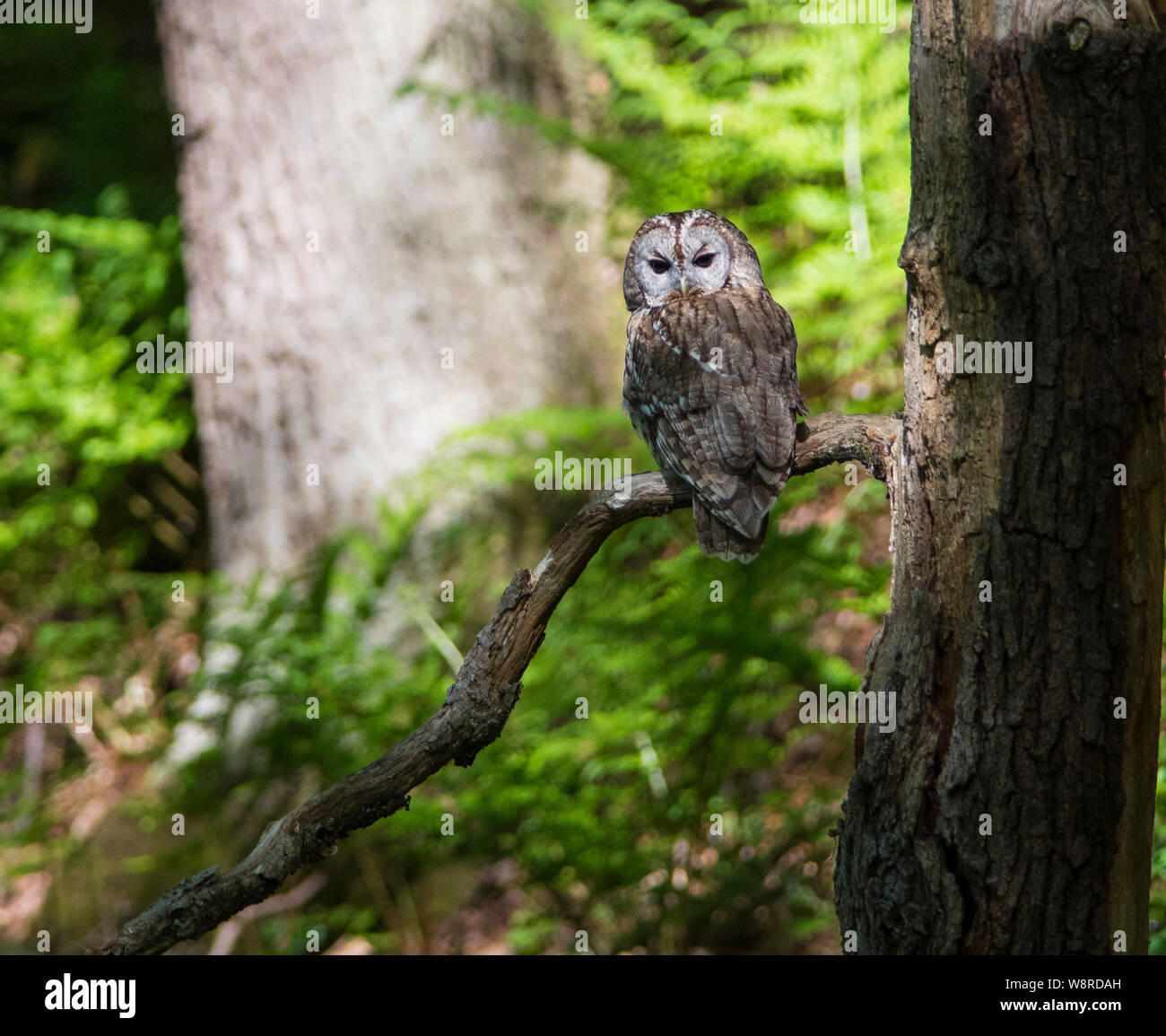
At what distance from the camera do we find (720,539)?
2525 millimetres

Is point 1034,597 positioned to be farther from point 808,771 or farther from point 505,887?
point 808,771

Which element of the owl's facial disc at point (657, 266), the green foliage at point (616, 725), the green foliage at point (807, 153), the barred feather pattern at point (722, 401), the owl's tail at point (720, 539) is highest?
the green foliage at point (807, 153)

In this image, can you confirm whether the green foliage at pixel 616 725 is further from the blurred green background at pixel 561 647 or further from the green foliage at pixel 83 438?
the green foliage at pixel 83 438

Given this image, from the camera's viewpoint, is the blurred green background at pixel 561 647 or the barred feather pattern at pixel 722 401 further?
the blurred green background at pixel 561 647

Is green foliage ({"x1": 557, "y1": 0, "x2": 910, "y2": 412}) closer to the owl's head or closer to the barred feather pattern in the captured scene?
the owl's head

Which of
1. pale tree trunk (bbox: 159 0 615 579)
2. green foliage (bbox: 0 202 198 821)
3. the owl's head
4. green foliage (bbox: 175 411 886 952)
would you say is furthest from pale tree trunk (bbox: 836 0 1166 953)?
green foliage (bbox: 0 202 198 821)

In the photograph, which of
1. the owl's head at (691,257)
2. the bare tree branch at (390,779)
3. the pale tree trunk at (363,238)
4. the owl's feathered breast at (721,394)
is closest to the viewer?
the bare tree branch at (390,779)

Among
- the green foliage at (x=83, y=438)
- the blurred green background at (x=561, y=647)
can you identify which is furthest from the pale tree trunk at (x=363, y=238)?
the green foliage at (x=83, y=438)

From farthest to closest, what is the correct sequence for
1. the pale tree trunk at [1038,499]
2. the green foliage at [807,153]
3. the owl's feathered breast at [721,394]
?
the green foliage at [807,153], the owl's feathered breast at [721,394], the pale tree trunk at [1038,499]

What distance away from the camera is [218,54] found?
5199 millimetres

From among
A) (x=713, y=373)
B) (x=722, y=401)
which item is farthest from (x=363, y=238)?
(x=722, y=401)

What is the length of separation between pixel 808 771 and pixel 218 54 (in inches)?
179

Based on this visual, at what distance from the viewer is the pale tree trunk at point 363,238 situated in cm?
505

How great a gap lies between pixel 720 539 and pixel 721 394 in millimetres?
378
